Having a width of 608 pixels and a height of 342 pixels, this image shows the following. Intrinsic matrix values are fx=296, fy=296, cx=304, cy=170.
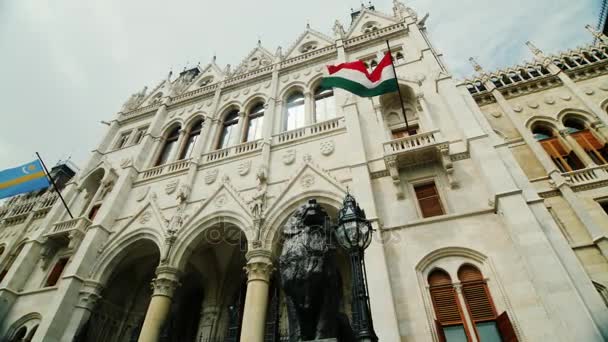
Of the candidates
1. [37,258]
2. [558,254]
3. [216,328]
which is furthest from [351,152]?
[37,258]

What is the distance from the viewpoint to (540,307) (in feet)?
21.0

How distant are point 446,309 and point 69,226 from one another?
51.7 feet

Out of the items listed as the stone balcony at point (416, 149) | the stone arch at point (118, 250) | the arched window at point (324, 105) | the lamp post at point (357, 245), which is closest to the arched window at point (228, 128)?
the arched window at point (324, 105)

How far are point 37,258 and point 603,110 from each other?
88.7 ft

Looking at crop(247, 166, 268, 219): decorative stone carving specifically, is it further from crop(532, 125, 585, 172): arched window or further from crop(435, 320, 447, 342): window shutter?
crop(532, 125, 585, 172): arched window

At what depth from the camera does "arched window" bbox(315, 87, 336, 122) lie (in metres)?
14.4

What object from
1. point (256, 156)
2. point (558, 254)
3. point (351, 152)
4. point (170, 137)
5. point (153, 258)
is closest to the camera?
point (558, 254)

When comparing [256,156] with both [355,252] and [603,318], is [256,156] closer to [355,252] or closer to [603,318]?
[355,252]

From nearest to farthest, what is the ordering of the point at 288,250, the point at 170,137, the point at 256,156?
the point at 288,250
the point at 256,156
the point at 170,137

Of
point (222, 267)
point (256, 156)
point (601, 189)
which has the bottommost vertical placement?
point (222, 267)

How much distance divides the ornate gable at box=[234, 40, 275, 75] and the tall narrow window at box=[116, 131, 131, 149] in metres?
8.12

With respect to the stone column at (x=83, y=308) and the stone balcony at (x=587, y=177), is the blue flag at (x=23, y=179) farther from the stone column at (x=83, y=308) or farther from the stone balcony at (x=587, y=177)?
the stone balcony at (x=587, y=177)

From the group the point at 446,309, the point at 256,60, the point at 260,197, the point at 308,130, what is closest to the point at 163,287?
the point at 260,197

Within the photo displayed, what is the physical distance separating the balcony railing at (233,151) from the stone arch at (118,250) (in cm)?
408
